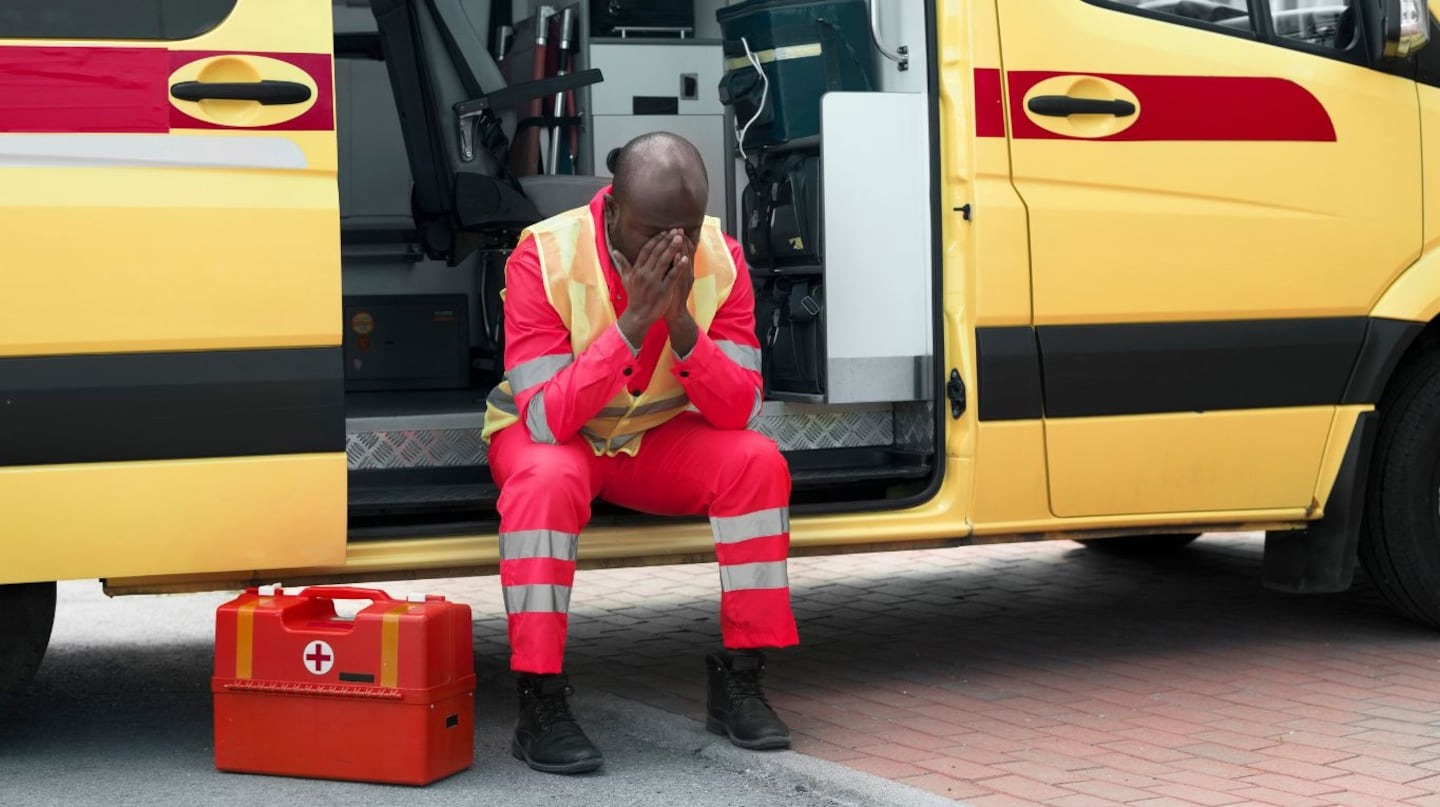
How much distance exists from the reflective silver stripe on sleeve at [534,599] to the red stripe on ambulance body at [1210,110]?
1652mm

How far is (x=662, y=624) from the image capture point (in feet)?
19.1

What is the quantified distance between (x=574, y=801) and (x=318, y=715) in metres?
0.60

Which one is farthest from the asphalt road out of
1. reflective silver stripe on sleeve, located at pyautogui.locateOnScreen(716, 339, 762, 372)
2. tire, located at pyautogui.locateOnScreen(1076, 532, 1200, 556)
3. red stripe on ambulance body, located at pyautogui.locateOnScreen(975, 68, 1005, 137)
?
tire, located at pyautogui.locateOnScreen(1076, 532, 1200, 556)

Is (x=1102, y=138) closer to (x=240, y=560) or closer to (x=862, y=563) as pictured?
(x=240, y=560)

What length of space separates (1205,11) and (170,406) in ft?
9.08

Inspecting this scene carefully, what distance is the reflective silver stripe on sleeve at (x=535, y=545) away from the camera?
3.96 m

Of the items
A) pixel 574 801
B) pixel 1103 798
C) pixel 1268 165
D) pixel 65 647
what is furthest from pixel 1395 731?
pixel 65 647

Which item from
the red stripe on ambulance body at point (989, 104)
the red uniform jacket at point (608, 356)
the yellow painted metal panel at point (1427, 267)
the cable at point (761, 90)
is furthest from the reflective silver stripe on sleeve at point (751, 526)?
the yellow painted metal panel at point (1427, 267)

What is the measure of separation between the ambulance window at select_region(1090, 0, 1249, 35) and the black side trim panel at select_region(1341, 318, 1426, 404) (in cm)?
87

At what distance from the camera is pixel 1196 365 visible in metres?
4.78

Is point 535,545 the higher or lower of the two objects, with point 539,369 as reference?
lower

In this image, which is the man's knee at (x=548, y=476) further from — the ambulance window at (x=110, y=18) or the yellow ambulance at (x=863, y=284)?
the ambulance window at (x=110, y=18)

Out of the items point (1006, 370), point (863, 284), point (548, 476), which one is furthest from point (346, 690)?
point (1006, 370)

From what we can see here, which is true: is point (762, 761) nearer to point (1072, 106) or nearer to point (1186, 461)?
point (1186, 461)
